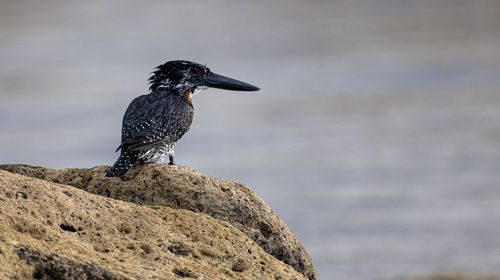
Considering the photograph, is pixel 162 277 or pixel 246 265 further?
pixel 246 265

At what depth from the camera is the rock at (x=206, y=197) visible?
241 inches

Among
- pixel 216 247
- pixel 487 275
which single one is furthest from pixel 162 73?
pixel 487 275

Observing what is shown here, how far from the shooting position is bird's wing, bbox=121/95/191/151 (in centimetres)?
718

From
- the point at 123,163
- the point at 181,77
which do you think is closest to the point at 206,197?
the point at 123,163

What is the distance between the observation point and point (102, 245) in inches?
185

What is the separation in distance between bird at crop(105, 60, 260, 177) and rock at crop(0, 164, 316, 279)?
0.22 metres

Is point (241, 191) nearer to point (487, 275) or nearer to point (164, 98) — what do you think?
point (164, 98)

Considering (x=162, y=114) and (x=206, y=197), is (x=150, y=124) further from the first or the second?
(x=206, y=197)

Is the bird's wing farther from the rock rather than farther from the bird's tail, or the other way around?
the rock

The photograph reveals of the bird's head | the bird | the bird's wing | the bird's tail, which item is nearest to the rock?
the bird's tail

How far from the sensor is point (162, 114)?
306 inches

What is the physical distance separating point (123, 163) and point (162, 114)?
50.4 inches

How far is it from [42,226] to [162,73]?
411 cm

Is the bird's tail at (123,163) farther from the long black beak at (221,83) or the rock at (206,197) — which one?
the long black beak at (221,83)
